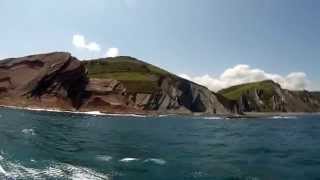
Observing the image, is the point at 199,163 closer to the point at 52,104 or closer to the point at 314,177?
the point at 314,177

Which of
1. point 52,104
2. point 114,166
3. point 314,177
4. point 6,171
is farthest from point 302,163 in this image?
point 52,104

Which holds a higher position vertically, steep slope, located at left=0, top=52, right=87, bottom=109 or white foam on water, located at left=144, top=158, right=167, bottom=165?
steep slope, located at left=0, top=52, right=87, bottom=109

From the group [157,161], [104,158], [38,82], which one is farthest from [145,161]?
[38,82]

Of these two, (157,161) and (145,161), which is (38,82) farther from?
(145,161)

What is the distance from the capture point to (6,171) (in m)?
32.0

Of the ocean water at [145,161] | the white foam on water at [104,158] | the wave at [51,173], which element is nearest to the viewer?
the wave at [51,173]

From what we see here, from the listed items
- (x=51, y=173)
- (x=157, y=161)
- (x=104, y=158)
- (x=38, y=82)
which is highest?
(x=38, y=82)

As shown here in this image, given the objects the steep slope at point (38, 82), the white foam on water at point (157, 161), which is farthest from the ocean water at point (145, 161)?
the steep slope at point (38, 82)

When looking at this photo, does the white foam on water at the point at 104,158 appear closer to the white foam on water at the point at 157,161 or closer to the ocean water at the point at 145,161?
the ocean water at the point at 145,161

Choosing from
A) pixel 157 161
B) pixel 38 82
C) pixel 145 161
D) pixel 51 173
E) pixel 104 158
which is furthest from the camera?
pixel 38 82

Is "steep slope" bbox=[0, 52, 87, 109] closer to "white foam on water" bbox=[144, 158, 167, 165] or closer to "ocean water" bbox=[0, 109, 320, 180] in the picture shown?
"ocean water" bbox=[0, 109, 320, 180]

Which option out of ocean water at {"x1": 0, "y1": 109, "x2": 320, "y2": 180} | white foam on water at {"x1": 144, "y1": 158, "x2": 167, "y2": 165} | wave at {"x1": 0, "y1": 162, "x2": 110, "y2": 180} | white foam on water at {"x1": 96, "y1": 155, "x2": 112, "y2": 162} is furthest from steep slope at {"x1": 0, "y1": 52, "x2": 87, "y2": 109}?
wave at {"x1": 0, "y1": 162, "x2": 110, "y2": 180}

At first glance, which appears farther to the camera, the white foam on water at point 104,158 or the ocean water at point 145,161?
the white foam on water at point 104,158

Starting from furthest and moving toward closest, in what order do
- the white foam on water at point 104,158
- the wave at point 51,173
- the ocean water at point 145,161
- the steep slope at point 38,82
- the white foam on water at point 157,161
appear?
the steep slope at point 38,82 → the white foam on water at point 104,158 → the white foam on water at point 157,161 → the ocean water at point 145,161 → the wave at point 51,173
